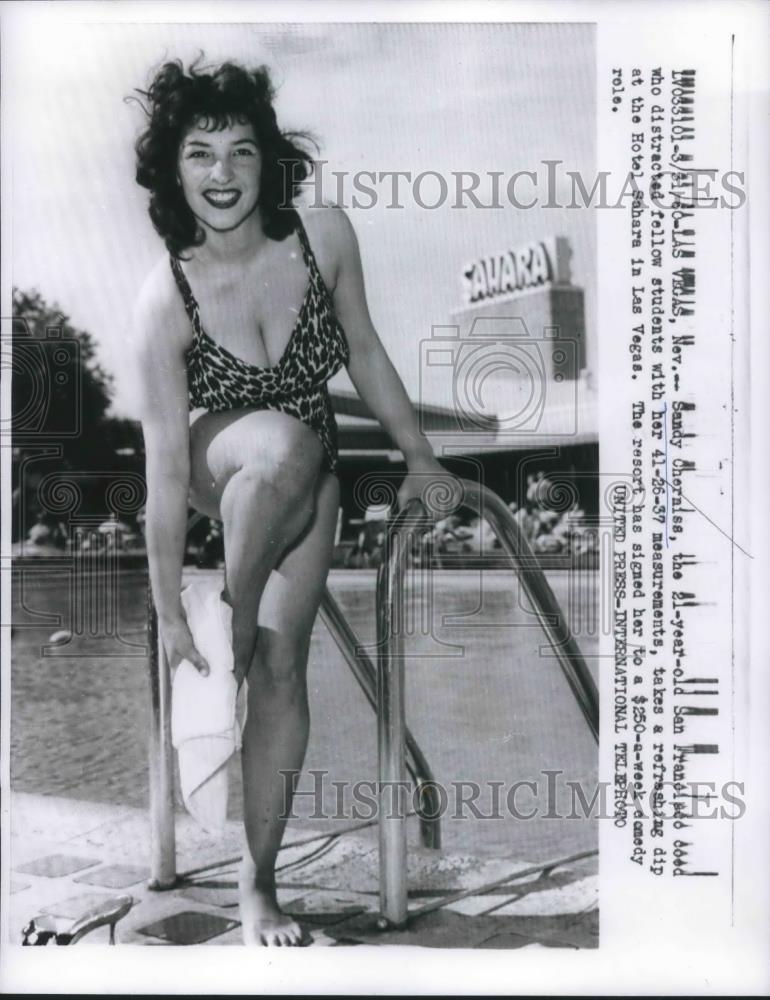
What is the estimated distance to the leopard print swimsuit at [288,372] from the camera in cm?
239

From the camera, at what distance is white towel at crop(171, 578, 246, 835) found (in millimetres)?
2432

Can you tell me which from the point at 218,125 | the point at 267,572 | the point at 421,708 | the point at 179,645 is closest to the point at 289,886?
the point at 421,708

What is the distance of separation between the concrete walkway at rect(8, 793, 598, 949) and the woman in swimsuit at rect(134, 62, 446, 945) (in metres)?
Result: 0.10

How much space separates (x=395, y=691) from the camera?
227 cm

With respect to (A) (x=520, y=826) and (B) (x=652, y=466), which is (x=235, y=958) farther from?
(B) (x=652, y=466)

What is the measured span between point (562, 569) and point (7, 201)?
1.69 metres

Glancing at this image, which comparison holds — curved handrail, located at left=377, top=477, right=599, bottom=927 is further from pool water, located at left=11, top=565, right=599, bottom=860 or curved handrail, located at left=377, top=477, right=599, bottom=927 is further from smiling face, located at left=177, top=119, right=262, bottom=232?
smiling face, located at left=177, top=119, right=262, bottom=232

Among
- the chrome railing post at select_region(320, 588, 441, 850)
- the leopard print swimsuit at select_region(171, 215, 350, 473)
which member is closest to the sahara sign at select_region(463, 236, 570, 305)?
the leopard print swimsuit at select_region(171, 215, 350, 473)

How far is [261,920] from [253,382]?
1.33m

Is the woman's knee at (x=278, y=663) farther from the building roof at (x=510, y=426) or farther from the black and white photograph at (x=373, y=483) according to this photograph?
the building roof at (x=510, y=426)

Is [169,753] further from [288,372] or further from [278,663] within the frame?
[288,372]

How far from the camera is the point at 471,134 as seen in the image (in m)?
2.47

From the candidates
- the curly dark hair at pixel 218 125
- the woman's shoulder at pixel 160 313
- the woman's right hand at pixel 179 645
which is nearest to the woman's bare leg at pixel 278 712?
the woman's right hand at pixel 179 645

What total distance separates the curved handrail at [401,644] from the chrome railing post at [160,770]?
Result: 0.56 metres
